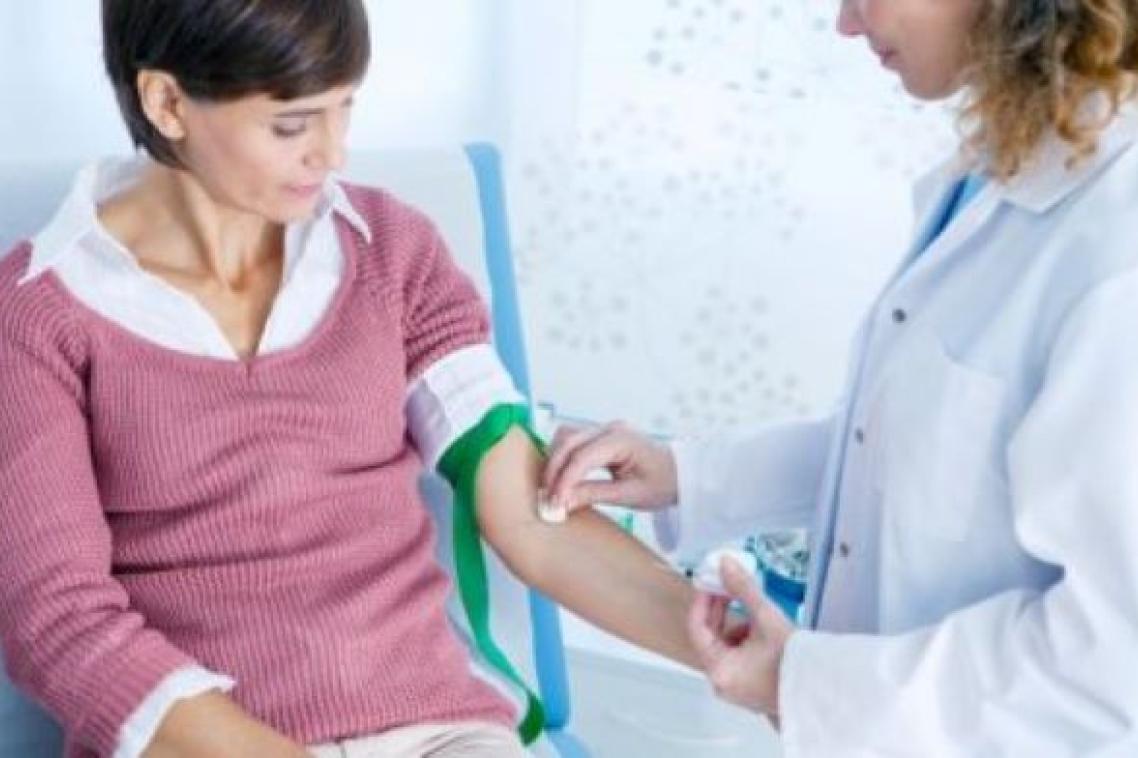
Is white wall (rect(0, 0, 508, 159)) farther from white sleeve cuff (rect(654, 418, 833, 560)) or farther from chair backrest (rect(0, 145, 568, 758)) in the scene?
white sleeve cuff (rect(654, 418, 833, 560))

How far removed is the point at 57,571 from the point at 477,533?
1.50 ft

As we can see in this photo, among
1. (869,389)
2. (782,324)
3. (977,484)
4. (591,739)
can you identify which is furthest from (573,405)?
(977,484)

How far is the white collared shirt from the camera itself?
117 centimetres

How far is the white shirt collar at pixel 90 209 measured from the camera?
118 cm

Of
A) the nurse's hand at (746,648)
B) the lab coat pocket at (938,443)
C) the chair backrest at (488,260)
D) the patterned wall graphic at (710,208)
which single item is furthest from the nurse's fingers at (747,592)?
the patterned wall graphic at (710,208)

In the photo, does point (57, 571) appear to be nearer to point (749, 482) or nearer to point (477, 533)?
point (477, 533)

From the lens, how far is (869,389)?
46.4 inches

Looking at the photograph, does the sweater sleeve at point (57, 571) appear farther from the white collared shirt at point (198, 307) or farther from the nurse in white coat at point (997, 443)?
the nurse in white coat at point (997, 443)

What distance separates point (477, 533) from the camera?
144cm

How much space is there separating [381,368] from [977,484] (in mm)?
561

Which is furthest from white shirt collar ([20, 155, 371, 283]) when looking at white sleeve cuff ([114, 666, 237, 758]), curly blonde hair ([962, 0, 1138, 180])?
curly blonde hair ([962, 0, 1138, 180])

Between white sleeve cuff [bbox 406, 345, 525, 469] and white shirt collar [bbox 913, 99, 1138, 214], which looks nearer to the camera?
white shirt collar [bbox 913, 99, 1138, 214]

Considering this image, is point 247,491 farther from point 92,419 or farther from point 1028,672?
point 1028,672

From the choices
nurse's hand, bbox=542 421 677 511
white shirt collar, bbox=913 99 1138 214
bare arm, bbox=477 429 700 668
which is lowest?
bare arm, bbox=477 429 700 668
